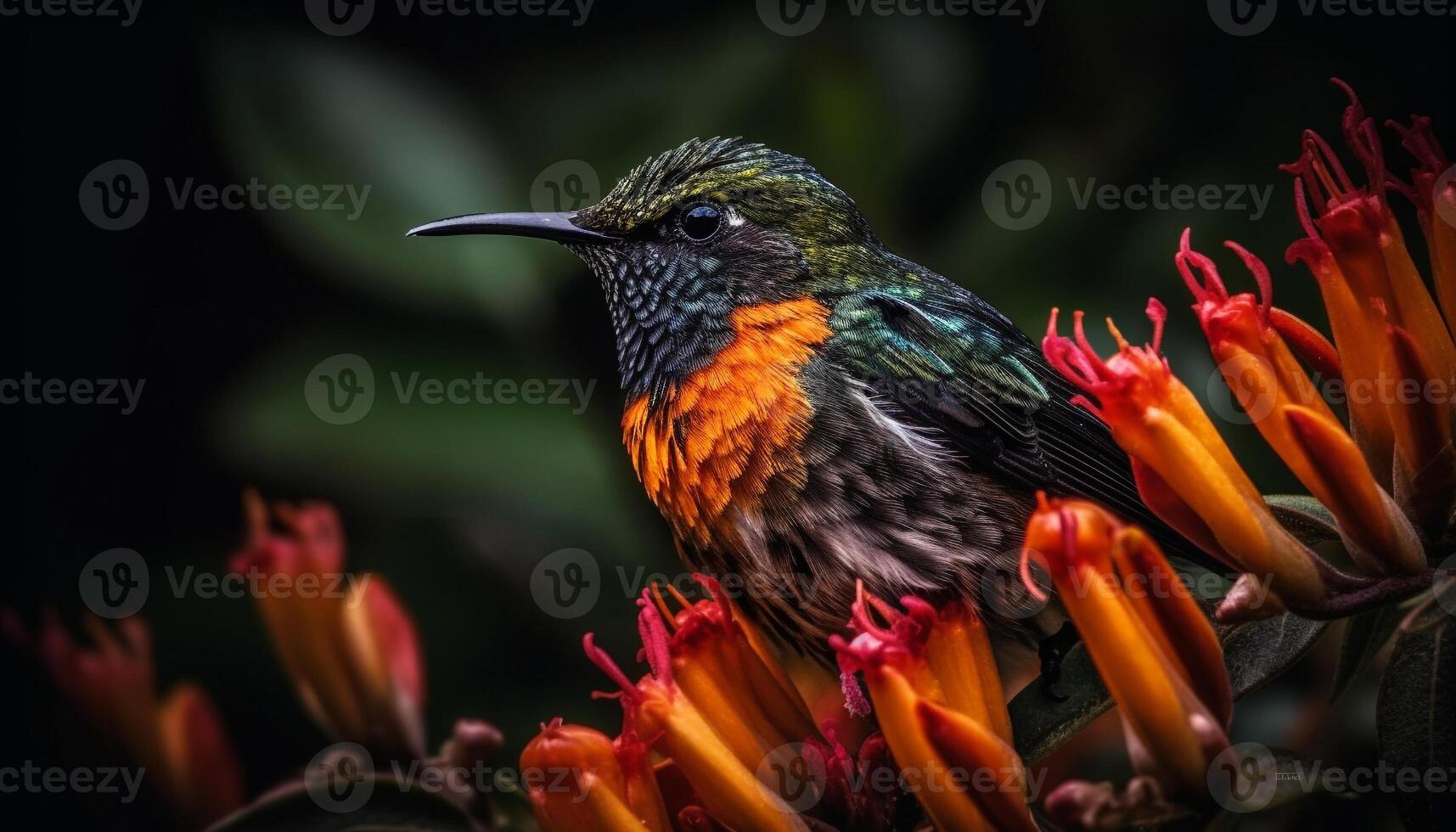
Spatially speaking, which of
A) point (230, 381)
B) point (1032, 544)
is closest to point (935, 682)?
point (1032, 544)

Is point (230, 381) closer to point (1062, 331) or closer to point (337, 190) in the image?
point (337, 190)

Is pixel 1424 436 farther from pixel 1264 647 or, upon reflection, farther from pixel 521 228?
pixel 521 228

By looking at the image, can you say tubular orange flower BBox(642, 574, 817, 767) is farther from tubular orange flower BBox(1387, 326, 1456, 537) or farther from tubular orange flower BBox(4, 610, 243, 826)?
tubular orange flower BBox(4, 610, 243, 826)

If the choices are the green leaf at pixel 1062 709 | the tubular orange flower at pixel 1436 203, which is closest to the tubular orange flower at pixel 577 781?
the green leaf at pixel 1062 709

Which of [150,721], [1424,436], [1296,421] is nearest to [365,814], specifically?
[150,721]

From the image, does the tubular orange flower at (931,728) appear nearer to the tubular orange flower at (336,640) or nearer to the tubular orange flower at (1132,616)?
the tubular orange flower at (1132,616)
